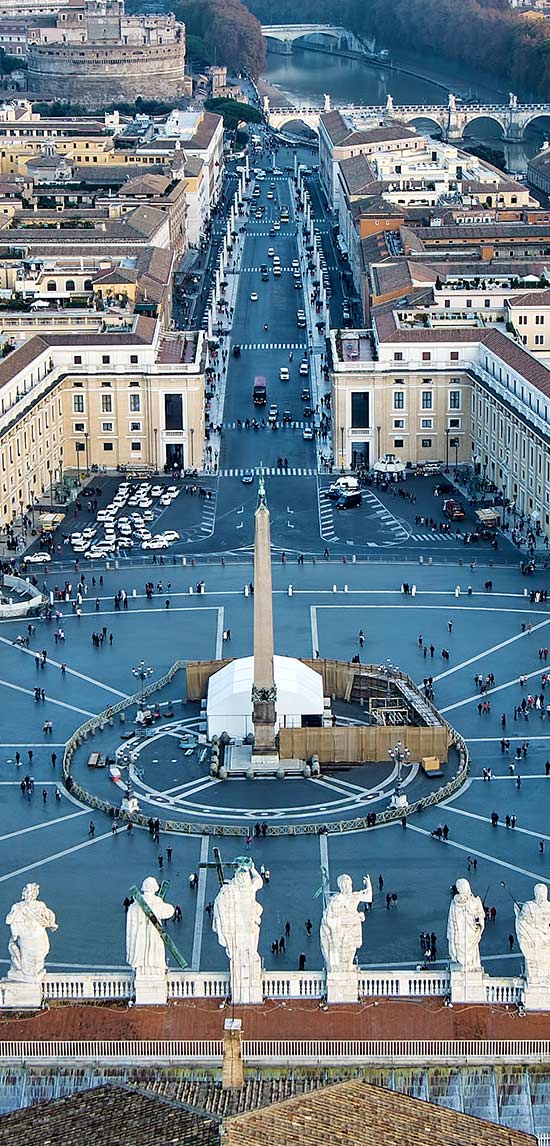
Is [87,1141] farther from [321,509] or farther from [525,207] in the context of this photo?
[525,207]

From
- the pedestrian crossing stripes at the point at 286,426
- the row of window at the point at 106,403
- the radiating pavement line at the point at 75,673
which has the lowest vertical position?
the radiating pavement line at the point at 75,673

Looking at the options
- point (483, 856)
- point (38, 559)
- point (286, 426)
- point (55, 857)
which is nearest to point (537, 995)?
point (483, 856)

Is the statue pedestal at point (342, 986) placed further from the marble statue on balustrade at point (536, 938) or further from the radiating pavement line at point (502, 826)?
the radiating pavement line at point (502, 826)

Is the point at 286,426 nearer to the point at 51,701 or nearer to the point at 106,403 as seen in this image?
the point at 106,403

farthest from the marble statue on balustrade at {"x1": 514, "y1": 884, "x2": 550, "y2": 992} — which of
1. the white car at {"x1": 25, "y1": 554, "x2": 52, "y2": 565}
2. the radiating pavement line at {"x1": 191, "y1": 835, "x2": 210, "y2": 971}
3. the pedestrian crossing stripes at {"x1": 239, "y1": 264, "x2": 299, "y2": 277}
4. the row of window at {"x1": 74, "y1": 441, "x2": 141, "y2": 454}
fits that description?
the pedestrian crossing stripes at {"x1": 239, "y1": 264, "x2": 299, "y2": 277}

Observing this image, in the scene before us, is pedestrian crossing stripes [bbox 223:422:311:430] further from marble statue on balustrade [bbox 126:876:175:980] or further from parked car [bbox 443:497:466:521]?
marble statue on balustrade [bbox 126:876:175:980]

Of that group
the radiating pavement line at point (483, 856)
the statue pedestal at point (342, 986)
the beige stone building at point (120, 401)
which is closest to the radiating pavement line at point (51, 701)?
the radiating pavement line at point (483, 856)
